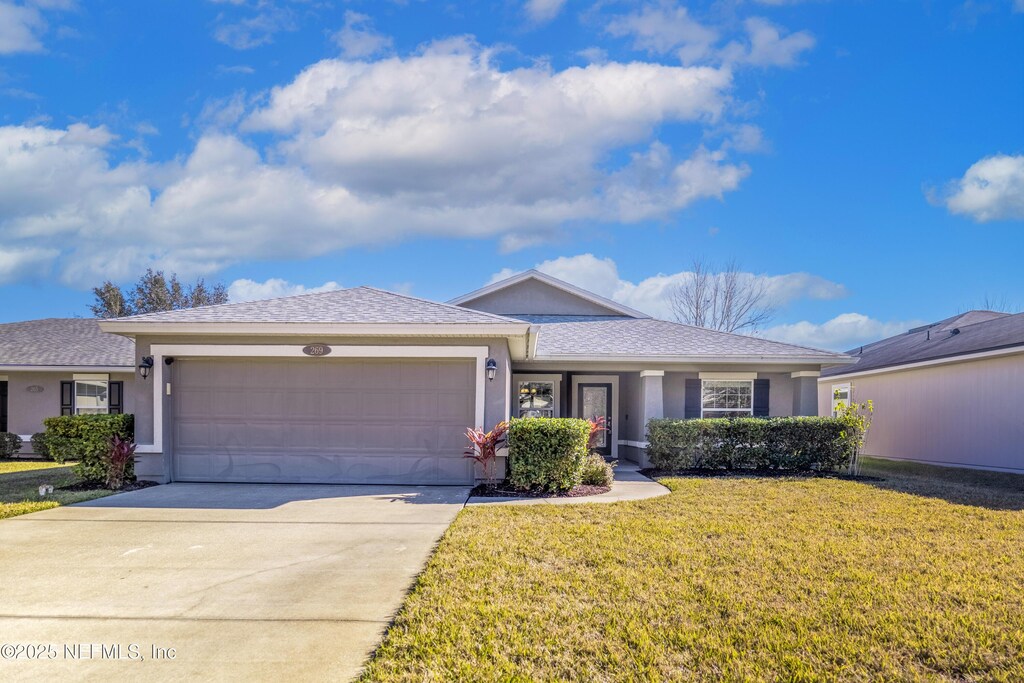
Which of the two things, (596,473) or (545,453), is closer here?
(545,453)

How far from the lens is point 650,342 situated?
14.9 meters

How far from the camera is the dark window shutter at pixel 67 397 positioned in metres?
16.5

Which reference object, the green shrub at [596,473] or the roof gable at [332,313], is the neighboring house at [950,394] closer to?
the green shrub at [596,473]

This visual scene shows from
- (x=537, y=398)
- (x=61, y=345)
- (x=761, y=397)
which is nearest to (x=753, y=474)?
(x=761, y=397)

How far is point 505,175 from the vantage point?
1728 centimetres

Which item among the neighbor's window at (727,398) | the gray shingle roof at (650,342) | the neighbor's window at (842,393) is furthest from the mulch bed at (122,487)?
the neighbor's window at (842,393)

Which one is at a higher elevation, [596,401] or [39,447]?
[596,401]

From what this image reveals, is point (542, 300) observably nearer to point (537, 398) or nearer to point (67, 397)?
point (537, 398)

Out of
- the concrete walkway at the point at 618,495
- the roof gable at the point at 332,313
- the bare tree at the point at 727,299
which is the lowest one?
the concrete walkway at the point at 618,495

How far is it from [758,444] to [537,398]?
16.6 feet

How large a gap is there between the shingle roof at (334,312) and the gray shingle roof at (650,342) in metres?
3.37

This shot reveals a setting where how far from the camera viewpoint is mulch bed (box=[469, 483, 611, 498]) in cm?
974

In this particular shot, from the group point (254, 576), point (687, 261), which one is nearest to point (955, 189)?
point (687, 261)

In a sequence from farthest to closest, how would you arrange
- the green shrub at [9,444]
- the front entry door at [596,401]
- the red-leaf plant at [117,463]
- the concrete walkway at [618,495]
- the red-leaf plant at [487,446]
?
1. the green shrub at [9,444]
2. the front entry door at [596,401]
3. the red-leaf plant at [117,463]
4. the red-leaf plant at [487,446]
5. the concrete walkway at [618,495]
